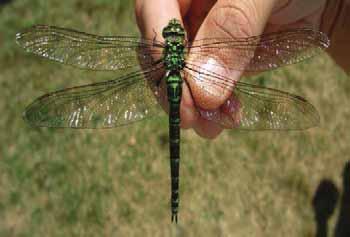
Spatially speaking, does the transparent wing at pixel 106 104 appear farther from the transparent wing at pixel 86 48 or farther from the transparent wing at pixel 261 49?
the transparent wing at pixel 261 49

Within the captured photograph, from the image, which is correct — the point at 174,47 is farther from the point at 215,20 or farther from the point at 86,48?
the point at 86,48

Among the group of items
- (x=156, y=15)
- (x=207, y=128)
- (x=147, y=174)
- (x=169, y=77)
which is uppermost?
(x=156, y=15)

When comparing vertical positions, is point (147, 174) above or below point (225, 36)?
below

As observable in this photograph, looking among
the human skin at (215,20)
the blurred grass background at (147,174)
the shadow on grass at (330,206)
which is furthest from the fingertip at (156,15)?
the shadow on grass at (330,206)

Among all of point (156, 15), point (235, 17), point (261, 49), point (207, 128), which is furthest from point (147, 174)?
point (235, 17)

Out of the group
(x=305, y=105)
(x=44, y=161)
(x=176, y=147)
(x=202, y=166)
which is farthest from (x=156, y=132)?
(x=305, y=105)

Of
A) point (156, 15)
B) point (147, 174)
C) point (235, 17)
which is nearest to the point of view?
point (235, 17)

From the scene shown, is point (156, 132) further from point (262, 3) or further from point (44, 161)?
point (262, 3)
